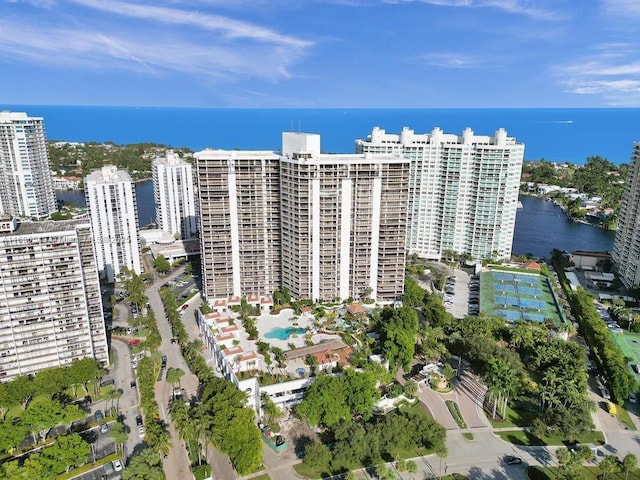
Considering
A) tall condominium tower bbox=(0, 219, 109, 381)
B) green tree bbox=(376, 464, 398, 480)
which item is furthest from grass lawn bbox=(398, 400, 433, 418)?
tall condominium tower bbox=(0, 219, 109, 381)

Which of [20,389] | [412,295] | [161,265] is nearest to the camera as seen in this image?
[20,389]

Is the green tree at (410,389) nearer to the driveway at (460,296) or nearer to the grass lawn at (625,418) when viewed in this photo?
the grass lawn at (625,418)

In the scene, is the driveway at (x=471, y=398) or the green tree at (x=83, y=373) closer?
the driveway at (x=471, y=398)

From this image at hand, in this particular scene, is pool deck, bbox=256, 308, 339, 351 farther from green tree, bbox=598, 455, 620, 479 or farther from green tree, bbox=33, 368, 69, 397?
green tree, bbox=598, 455, 620, 479

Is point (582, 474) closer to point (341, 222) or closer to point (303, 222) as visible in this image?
point (341, 222)

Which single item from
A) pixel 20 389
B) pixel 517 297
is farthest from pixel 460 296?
pixel 20 389

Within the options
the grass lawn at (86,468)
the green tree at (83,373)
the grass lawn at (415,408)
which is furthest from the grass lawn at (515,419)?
the green tree at (83,373)

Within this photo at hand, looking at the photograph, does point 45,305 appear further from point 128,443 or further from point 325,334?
point 325,334
